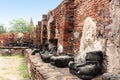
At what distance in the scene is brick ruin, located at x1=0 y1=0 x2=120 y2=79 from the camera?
3393 mm

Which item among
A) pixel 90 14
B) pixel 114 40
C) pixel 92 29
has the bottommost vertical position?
pixel 114 40

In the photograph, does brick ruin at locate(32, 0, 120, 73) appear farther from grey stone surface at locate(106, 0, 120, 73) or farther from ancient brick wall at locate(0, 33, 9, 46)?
ancient brick wall at locate(0, 33, 9, 46)

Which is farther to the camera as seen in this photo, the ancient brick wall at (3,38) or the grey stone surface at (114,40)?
the ancient brick wall at (3,38)

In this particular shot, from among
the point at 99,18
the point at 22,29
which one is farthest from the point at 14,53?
the point at 22,29

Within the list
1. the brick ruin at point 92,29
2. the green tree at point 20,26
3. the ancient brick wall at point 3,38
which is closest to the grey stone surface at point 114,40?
the brick ruin at point 92,29

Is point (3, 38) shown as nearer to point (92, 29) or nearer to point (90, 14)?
point (90, 14)

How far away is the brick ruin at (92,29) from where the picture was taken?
3.39m

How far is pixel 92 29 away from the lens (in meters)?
4.34

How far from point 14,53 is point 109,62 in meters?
11.4

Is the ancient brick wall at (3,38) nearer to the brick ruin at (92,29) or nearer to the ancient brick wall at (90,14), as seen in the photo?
the brick ruin at (92,29)

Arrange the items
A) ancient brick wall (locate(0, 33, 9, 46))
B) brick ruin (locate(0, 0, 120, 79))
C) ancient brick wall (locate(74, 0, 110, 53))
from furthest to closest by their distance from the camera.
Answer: ancient brick wall (locate(0, 33, 9, 46)) < ancient brick wall (locate(74, 0, 110, 53)) < brick ruin (locate(0, 0, 120, 79))

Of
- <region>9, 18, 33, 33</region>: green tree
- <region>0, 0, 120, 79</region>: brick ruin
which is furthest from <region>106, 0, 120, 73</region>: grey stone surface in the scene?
<region>9, 18, 33, 33</region>: green tree

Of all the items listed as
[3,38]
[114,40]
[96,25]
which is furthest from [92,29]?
[3,38]

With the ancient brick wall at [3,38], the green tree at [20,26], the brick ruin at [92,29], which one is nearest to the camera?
the brick ruin at [92,29]
